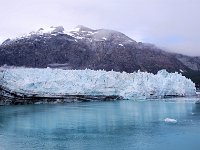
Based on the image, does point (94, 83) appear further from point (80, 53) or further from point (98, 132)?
point (80, 53)

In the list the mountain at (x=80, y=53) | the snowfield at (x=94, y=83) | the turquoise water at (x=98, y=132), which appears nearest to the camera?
the turquoise water at (x=98, y=132)

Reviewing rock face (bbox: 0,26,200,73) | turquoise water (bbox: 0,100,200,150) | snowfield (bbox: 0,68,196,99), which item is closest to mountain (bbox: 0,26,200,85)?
rock face (bbox: 0,26,200,73)

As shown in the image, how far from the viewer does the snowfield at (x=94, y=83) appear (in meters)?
41.7

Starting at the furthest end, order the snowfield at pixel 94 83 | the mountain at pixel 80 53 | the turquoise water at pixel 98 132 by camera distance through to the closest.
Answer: the mountain at pixel 80 53, the snowfield at pixel 94 83, the turquoise water at pixel 98 132

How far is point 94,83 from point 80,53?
254 feet

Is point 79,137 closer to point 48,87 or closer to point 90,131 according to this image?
point 90,131

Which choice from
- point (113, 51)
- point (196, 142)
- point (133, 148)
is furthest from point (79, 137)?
point (113, 51)

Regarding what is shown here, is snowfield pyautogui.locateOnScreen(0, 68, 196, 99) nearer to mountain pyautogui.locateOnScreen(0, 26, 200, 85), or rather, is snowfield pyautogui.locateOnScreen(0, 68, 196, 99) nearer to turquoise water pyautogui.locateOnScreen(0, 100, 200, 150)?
turquoise water pyautogui.locateOnScreen(0, 100, 200, 150)

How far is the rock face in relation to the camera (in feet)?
382

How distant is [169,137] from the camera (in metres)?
18.2

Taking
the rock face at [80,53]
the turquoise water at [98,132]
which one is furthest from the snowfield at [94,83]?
the rock face at [80,53]

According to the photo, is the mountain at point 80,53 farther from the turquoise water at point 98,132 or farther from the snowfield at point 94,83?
the turquoise water at point 98,132

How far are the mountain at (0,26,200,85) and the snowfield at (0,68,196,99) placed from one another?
68.2 m

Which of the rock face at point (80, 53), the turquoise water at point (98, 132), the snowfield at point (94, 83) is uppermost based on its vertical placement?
the rock face at point (80, 53)
